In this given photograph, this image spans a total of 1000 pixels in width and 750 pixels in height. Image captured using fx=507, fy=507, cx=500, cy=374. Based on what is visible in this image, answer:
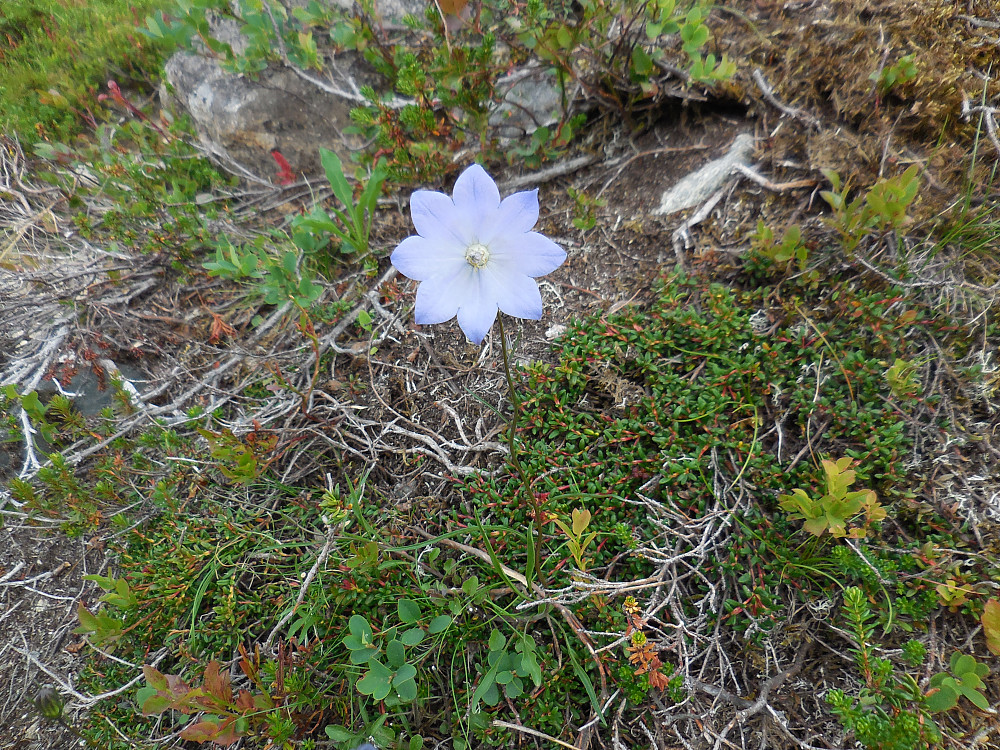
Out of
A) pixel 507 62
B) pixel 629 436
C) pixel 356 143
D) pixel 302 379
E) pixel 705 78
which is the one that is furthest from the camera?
pixel 356 143

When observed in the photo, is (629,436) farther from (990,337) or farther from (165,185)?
(165,185)

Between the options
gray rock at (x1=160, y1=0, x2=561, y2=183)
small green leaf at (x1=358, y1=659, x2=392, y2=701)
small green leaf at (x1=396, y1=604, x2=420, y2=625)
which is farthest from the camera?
gray rock at (x1=160, y1=0, x2=561, y2=183)

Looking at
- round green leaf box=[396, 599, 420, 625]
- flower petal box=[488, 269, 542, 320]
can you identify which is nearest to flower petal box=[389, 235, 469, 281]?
flower petal box=[488, 269, 542, 320]

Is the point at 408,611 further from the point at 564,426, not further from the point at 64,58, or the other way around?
the point at 64,58

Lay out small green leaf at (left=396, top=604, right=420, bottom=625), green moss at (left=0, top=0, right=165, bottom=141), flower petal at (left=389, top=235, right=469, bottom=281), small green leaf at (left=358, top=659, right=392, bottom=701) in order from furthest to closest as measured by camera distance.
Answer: green moss at (left=0, top=0, right=165, bottom=141) < small green leaf at (left=396, top=604, right=420, bottom=625) < small green leaf at (left=358, top=659, right=392, bottom=701) < flower petal at (left=389, top=235, right=469, bottom=281)

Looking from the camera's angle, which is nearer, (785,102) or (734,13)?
(785,102)

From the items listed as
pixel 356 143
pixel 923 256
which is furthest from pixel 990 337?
pixel 356 143

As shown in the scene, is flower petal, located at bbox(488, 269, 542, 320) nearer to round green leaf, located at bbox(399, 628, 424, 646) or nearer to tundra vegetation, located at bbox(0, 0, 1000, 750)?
tundra vegetation, located at bbox(0, 0, 1000, 750)

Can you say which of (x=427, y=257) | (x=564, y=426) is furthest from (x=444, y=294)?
(x=564, y=426)
